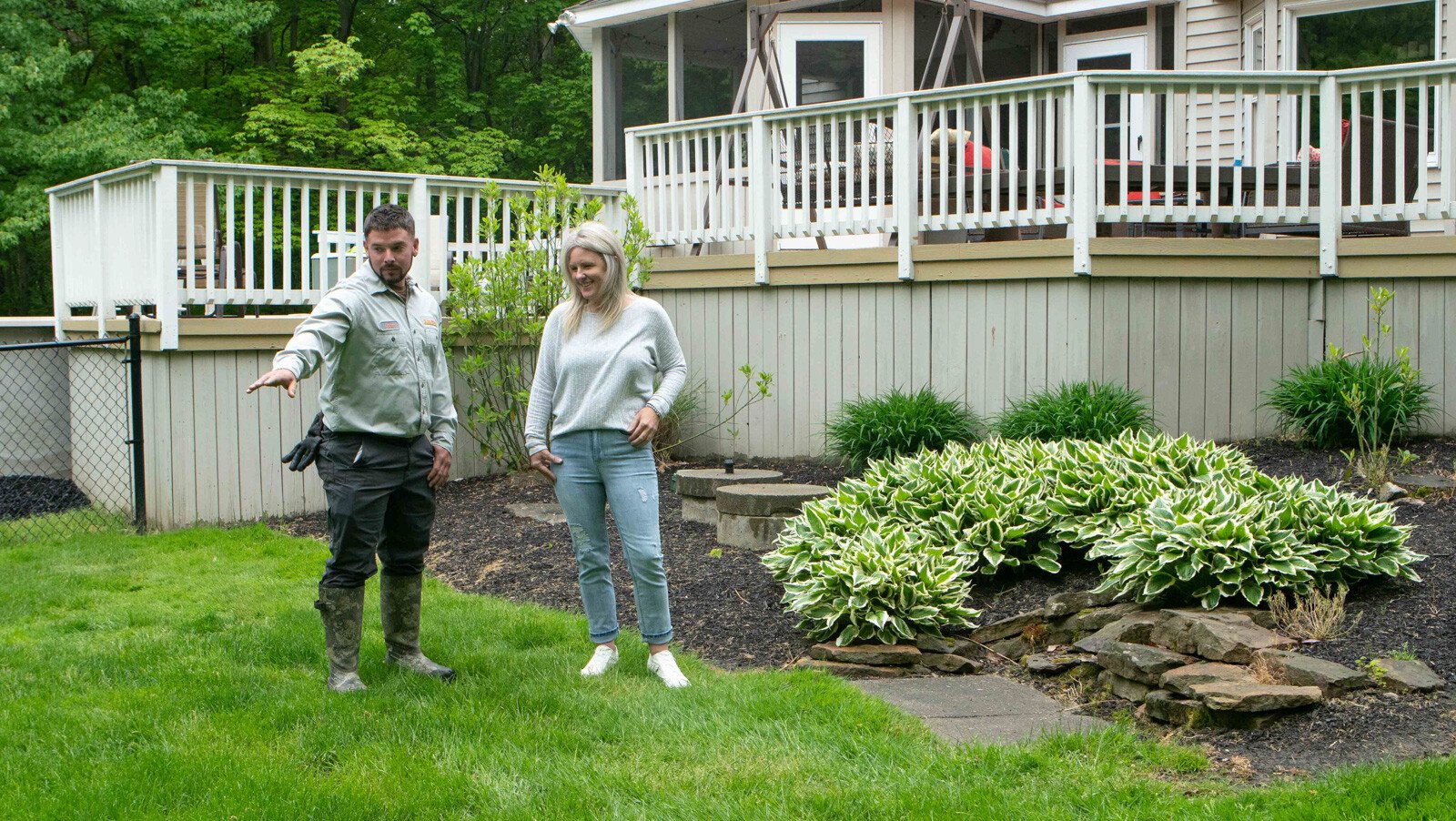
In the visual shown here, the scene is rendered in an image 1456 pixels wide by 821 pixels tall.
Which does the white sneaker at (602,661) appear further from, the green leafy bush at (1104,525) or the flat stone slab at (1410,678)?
the flat stone slab at (1410,678)

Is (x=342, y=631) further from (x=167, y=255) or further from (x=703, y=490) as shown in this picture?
(x=167, y=255)

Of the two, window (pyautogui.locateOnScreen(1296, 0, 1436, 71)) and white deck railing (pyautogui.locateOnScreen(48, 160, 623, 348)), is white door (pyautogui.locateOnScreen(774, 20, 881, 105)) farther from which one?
window (pyautogui.locateOnScreen(1296, 0, 1436, 71))

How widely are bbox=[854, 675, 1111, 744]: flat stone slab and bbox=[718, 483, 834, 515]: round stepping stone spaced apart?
2.12 m

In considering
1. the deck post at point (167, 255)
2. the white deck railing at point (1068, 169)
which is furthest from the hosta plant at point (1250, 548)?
the deck post at point (167, 255)

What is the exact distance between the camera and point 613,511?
468cm

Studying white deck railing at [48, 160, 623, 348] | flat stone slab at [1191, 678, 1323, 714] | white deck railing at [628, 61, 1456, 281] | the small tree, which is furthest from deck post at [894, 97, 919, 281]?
flat stone slab at [1191, 678, 1323, 714]

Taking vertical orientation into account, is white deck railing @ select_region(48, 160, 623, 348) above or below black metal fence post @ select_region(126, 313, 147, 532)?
above

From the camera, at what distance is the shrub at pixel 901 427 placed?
8.18 m

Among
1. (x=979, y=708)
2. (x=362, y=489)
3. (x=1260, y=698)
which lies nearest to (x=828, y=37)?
(x=362, y=489)

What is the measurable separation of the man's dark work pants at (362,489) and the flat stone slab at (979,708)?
5.60ft

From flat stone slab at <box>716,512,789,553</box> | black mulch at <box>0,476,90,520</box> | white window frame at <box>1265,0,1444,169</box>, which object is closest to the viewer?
flat stone slab at <box>716,512,789,553</box>

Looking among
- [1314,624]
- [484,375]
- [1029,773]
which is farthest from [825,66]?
[1029,773]

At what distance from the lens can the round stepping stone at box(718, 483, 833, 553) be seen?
687 cm

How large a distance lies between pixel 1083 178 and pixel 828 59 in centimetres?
490
